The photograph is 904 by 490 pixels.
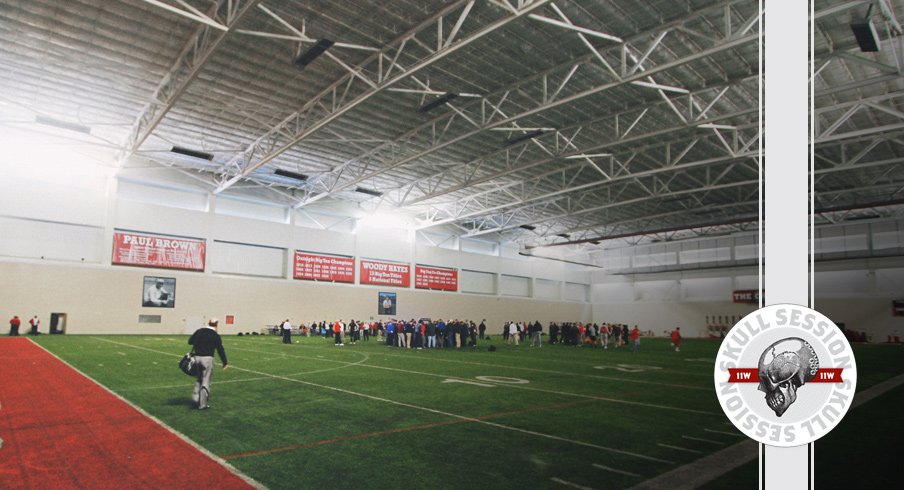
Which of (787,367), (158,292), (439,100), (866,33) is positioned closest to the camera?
(787,367)

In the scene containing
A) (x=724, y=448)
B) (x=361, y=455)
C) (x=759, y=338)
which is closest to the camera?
(x=759, y=338)

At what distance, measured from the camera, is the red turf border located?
4906mm

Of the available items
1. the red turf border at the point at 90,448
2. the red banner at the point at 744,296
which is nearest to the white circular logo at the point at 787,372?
the red turf border at the point at 90,448

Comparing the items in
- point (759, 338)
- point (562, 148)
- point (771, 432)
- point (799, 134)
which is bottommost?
point (771, 432)

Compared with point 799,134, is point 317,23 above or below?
above

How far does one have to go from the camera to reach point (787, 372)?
2.07 metres

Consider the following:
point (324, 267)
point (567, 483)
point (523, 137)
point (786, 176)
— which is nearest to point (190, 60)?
point (523, 137)

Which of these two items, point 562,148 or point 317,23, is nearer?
point 317,23

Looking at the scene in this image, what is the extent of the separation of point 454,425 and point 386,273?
32397mm

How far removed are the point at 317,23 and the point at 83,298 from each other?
21900 millimetres

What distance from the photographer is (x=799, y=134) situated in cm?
257

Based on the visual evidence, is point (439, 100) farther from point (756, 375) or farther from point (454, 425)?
point (756, 375)

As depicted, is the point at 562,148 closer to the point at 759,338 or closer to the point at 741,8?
the point at 741,8

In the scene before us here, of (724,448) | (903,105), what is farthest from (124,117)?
(903,105)
